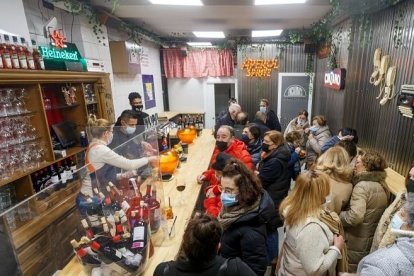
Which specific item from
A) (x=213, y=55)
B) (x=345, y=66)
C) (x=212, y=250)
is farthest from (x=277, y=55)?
(x=212, y=250)

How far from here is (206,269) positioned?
108cm

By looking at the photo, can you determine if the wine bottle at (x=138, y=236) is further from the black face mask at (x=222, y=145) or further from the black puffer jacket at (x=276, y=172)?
the black face mask at (x=222, y=145)

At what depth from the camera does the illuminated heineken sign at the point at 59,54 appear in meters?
2.96

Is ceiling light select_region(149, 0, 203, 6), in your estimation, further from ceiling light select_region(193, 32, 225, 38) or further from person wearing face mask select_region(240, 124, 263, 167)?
ceiling light select_region(193, 32, 225, 38)

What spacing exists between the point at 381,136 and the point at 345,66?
1553 mm

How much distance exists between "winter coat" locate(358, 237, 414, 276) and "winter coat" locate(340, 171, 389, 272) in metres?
0.81

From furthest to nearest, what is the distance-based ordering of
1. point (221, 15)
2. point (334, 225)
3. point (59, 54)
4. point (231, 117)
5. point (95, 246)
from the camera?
point (231, 117) → point (221, 15) → point (59, 54) → point (334, 225) → point (95, 246)

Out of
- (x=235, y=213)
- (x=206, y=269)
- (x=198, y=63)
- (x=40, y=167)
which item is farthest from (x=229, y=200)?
(x=198, y=63)

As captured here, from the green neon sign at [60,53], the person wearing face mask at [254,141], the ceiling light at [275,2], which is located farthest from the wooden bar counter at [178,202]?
the ceiling light at [275,2]

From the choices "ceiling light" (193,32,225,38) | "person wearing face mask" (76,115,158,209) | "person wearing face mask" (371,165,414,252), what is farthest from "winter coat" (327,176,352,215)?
"ceiling light" (193,32,225,38)

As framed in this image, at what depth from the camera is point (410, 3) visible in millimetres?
2490

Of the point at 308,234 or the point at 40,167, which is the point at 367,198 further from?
the point at 40,167

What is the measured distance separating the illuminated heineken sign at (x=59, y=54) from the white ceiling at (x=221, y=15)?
0.81 meters

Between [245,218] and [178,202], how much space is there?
32.5 inches
